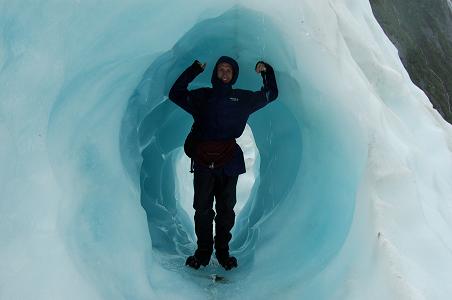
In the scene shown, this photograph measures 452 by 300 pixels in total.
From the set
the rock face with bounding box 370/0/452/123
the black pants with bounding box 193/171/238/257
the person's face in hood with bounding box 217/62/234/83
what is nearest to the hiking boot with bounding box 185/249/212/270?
A: the black pants with bounding box 193/171/238/257

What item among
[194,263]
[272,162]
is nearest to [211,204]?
[194,263]

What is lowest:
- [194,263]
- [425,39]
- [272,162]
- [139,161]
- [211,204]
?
[425,39]

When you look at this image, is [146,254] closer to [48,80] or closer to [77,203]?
[77,203]

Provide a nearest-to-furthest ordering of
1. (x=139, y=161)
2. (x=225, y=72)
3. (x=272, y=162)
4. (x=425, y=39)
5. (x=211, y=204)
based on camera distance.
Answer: (x=225, y=72) → (x=211, y=204) → (x=139, y=161) → (x=272, y=162) → (x=425, y=39)

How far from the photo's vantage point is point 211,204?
12.1 feet

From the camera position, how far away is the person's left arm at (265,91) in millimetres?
3465

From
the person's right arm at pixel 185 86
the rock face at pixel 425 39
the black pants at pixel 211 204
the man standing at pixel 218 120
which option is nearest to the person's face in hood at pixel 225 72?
the man standing at pixel 218 120

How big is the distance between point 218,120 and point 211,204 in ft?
2.15

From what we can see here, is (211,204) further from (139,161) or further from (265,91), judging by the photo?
(265,91)

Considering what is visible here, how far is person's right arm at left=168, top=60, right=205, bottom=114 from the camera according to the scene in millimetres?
3408

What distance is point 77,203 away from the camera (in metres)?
2.79

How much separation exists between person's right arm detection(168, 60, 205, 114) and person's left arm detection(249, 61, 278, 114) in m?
0.41

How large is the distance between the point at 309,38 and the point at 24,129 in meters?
1.89

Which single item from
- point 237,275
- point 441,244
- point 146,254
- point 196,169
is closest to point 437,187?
point 441,244
